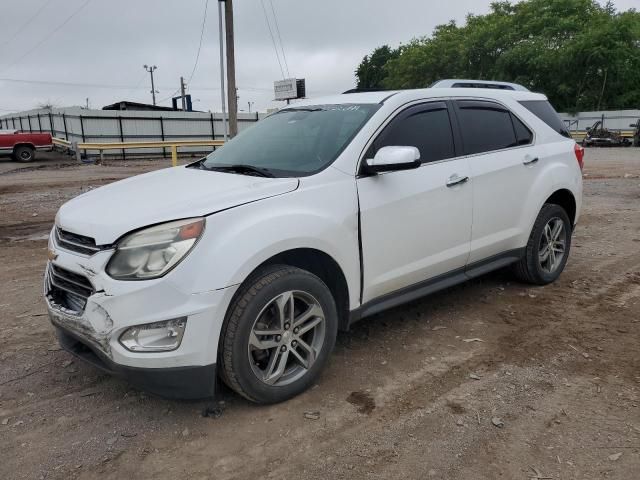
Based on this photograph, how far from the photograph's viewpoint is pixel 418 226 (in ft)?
12.0

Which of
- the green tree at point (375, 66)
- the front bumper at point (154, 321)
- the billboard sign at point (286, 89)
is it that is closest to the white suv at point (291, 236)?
the front bumper at point (154, 321)

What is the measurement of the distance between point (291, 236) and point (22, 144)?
2434 cm

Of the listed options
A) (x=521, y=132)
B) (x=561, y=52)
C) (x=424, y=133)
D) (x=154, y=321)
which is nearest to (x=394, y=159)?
(x=424, y=133)

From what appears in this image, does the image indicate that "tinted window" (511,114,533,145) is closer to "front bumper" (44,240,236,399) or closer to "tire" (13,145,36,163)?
"front bumper" (44,240,236,399)

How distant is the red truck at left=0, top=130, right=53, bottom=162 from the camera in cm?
2289

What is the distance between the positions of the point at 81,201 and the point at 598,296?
4333mm

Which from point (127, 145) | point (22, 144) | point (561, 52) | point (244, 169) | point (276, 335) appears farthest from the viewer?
point (561, 52)

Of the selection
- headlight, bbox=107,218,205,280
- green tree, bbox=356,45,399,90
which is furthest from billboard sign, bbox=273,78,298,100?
green tree, bbox=356,45,399,90

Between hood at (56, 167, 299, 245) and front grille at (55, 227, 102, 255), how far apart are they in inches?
1.5

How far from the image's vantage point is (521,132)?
4.67 metres

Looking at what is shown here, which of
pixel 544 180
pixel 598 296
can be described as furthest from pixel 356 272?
pixel 598 296

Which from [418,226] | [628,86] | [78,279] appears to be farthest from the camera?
[628,86]

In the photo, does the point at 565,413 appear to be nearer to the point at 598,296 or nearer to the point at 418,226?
the point at 418,226

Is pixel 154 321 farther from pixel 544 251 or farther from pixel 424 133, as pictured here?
pixel 544 251
